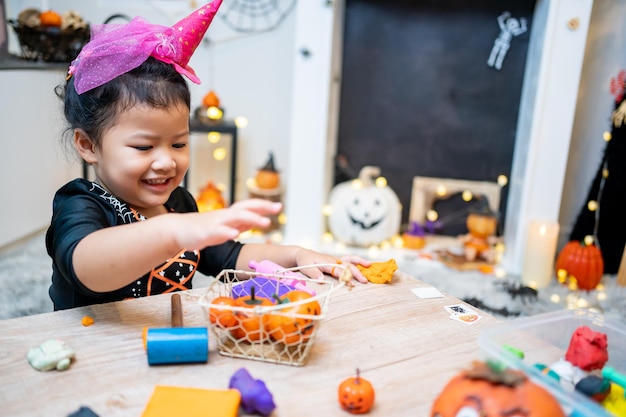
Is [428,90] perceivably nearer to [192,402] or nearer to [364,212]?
[364,212]

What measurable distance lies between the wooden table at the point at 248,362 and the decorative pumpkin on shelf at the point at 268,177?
1.72 meters

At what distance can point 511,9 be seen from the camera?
2.32 m

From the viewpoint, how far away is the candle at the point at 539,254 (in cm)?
212

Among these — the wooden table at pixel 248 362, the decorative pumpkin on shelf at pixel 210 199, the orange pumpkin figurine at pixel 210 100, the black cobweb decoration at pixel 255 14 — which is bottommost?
the decorative pumpkin on shelf at pixel 210 199

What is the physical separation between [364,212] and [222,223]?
1.76 metres

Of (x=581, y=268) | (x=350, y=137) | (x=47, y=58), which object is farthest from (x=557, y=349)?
(x=47, y=58)

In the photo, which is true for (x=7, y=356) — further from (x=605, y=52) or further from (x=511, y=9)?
(x=605, y=52)

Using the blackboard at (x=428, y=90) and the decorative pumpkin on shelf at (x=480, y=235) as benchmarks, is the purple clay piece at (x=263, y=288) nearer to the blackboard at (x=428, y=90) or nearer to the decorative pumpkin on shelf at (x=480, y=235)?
the decorative pumpkin on shelf at (x=480, y=235)

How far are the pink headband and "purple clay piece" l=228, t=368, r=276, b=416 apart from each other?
512 mm

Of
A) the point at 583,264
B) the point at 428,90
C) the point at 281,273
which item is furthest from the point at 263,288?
the point at 428,90

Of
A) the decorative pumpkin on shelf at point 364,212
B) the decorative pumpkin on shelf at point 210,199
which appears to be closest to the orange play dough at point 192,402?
the decorative pumpkin on shelf at point 364,212

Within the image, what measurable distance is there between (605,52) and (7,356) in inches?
96.7

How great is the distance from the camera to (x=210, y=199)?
247 cm

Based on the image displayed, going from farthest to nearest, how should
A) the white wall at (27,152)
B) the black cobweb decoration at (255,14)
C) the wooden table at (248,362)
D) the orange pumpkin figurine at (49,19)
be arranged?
1. the black cobweb decoration at (255,14)
2. the orange pumpkin figurine at (49,19)
3. the white wall at (27,152)
4. the wooden table at (248,362)
